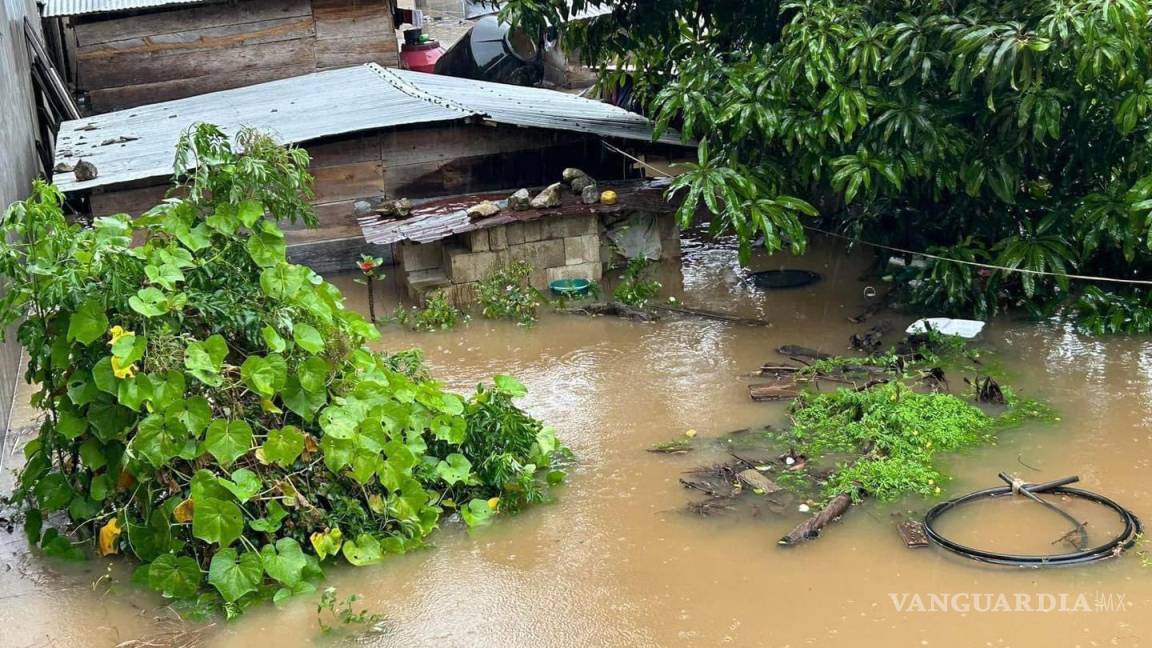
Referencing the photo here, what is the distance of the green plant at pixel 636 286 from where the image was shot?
386 inches

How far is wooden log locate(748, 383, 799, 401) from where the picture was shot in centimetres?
747

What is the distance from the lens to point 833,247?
1127cm

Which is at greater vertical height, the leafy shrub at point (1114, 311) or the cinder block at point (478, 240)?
the cinder block at point (478, 240)

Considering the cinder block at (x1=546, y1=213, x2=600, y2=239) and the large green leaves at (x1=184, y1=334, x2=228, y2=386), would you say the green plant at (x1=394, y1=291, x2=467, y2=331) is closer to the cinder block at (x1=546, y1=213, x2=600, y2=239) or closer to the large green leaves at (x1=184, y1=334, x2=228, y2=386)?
the cinder block at (x1=546, y1=213, x2=600, y2=239)

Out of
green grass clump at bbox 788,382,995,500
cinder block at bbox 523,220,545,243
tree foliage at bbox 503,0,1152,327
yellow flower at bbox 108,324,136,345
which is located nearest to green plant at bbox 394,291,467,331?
cinder block at bbox 523,220,545,243

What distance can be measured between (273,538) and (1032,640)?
11.7 feet

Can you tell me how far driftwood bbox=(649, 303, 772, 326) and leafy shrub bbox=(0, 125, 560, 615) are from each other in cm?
380

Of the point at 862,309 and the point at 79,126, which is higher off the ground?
the point at 79,126

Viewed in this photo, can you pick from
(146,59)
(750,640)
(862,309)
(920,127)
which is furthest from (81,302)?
(146,59)

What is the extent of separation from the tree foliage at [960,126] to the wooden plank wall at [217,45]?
6426 millimetres

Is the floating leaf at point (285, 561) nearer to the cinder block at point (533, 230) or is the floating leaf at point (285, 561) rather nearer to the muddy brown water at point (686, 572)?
the muddy brown water at point (686, 572)

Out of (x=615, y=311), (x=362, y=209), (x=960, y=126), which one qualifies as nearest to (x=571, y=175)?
(x=615, y=311)

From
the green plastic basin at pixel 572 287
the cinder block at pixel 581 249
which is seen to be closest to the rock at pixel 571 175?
the cinder block at pixel 581 249

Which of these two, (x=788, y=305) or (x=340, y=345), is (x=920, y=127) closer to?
(x=788, y=305)
